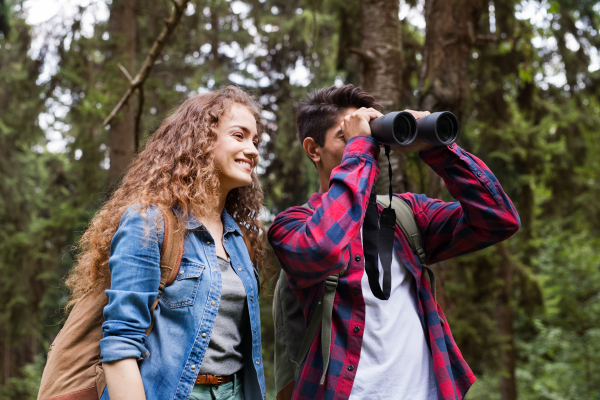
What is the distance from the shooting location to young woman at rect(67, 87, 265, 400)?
145 cm

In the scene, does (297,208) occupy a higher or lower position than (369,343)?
higher

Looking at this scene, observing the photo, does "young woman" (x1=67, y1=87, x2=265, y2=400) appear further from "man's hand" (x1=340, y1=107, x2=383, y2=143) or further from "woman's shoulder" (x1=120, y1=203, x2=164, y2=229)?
"man's hand" (x1=340, y1=107, x2=383, y2=143)

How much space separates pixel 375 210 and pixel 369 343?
0.51 m

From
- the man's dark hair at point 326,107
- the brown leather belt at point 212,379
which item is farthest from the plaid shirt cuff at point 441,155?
the brown leather belt at point 212,379

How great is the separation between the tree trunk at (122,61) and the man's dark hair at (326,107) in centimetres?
432

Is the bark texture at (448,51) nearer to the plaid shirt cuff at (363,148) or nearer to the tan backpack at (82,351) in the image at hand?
the plaid shirt cuff at (363,148)

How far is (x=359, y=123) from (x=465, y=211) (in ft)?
1.80

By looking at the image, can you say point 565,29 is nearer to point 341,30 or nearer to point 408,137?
point 341,30

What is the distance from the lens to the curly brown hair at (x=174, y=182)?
1674mm

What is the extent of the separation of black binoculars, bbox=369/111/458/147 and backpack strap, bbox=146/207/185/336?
2.70 feet

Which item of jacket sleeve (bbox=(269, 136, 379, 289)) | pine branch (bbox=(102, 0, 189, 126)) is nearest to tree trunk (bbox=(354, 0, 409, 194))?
pine branch (bbox=(102, 0, 189, 126))

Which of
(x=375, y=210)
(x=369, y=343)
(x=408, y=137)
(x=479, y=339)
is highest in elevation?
(x=408, y=137)

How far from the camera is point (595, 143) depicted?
9.09 metres

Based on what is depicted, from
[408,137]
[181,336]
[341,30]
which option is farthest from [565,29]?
[181,336]
